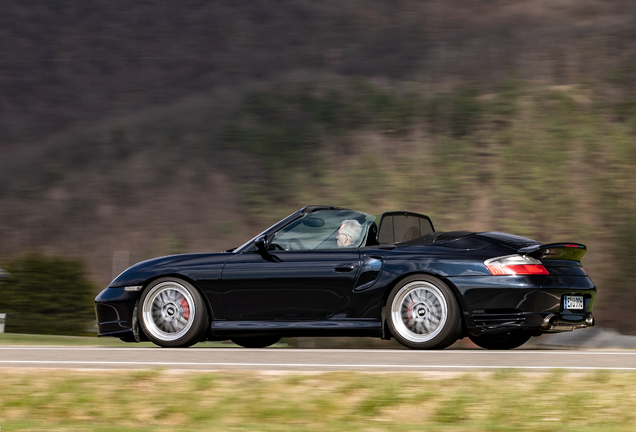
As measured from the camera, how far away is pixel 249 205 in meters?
23.8

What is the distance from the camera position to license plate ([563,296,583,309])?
722 centimetres

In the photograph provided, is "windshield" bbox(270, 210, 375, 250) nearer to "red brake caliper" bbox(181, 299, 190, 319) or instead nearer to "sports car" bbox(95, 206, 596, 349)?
"sports car" bbox(95, 206, 596, 349)

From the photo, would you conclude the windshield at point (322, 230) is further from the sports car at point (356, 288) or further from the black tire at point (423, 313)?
the black tire at point (423, 313)

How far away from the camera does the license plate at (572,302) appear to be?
7.22 metres

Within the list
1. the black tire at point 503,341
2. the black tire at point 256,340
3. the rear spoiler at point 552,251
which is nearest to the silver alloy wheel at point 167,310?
the black tire at point 256,340

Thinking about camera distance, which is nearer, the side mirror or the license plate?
the license plate

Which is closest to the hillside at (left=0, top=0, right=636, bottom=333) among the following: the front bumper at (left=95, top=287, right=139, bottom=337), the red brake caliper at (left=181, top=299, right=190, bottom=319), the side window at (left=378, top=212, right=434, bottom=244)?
the side window at (left=378, top=212, right=434, bottom=244)

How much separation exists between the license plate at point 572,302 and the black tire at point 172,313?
304 centimetres

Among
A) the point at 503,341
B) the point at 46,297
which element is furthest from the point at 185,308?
the point at 46,297

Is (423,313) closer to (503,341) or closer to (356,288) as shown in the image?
(356,288)

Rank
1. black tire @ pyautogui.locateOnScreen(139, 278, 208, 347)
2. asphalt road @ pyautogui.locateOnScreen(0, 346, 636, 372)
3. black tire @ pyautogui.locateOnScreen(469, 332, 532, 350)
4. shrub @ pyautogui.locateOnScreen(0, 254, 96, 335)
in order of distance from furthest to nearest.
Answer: shrub @ pyautogui.locateOnScreen(0, 254, 96, 335)
black tire @ pyautogui.locateOnScreen(469, 332, 532, 350)
black tire @ pyautogui.locateOnScreen(139, 278, 208, 347)
asphalt road @ pyautogui.locateOnScreen(0, 346, 636, 372)

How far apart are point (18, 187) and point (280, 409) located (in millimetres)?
25414

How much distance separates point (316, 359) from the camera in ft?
20.6

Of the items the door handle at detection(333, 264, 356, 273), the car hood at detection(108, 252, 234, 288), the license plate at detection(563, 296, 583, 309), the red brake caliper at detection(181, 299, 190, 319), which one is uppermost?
the car hood at detection(108, 252, 234, 288)
